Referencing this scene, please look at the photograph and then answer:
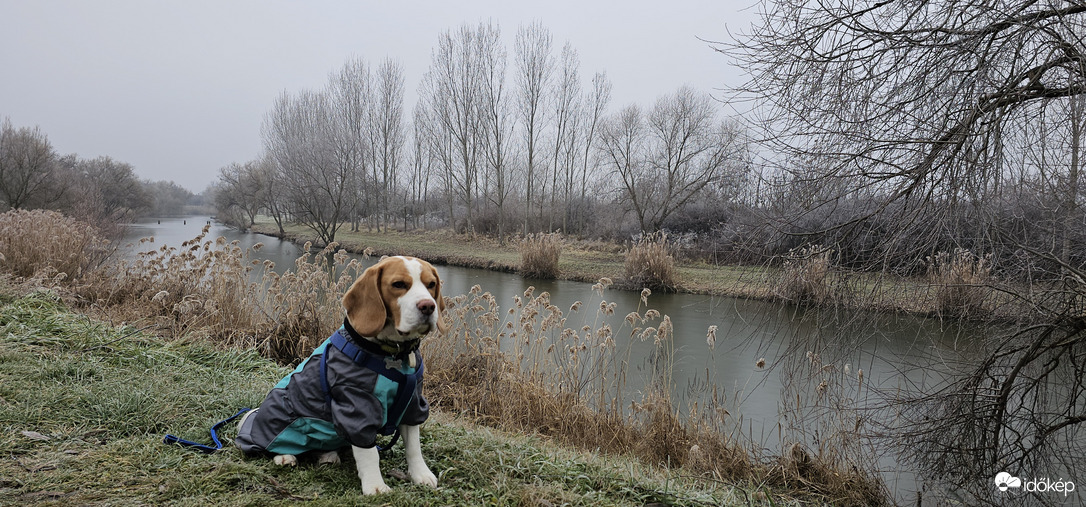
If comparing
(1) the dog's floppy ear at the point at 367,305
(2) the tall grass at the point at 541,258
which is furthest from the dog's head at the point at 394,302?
(2) the tall grass at the point at 541,258

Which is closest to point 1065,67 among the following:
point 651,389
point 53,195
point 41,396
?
point 651,389

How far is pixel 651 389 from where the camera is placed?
462cm

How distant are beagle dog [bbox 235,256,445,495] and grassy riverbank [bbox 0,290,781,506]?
10 centimetres

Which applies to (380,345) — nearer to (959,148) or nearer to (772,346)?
(959,148)

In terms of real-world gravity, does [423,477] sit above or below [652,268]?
below

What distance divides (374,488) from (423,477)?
20 cm

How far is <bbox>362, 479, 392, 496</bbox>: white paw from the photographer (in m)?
2.04

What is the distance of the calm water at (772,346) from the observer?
12.3 feet

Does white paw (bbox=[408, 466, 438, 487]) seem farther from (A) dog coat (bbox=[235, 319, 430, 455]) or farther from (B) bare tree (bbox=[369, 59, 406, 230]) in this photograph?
(B) bare tree (bbox=[369, 59, 406, 230])

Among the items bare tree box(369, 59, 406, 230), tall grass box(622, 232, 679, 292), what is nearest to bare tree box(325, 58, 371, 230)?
bare tree box(369, 59, 406, 230)

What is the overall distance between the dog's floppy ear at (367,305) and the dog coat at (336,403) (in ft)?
0.29

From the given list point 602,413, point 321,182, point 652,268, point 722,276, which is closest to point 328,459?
point 602,413

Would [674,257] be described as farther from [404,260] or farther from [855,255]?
[404,260]

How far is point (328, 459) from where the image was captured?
2307mm
